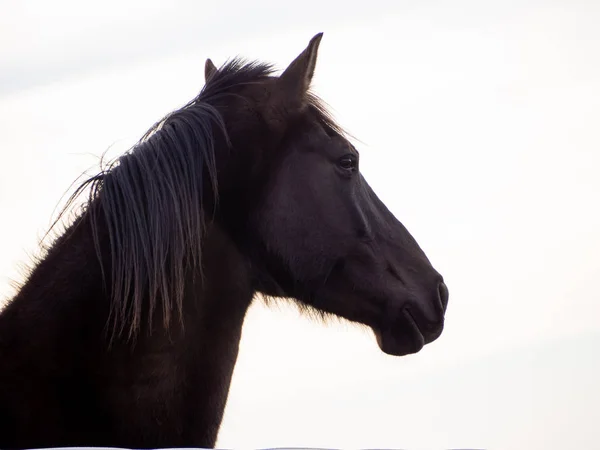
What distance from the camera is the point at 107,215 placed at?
13.6ft

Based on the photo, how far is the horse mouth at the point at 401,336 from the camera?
4.63 m

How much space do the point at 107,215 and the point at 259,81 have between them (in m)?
1.07

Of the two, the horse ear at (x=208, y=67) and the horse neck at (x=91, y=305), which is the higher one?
the horse ear at (x=208, y=67)

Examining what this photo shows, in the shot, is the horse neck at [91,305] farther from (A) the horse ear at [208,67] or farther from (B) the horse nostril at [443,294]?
(A) the horse ear at [208,67]

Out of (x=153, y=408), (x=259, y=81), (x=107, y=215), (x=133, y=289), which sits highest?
(x=259, y=81)

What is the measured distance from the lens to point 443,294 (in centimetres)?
472

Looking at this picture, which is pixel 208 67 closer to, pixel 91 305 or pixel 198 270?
pixel 198 270

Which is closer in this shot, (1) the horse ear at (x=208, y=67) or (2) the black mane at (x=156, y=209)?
(2) the black mane at (x=156, y=209)

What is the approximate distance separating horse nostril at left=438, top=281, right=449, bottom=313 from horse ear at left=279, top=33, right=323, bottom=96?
1095 mm

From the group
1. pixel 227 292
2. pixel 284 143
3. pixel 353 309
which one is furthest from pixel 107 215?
pixel 353 309

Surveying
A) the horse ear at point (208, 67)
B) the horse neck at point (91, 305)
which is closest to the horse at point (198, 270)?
the horse neck at point (91, 305)

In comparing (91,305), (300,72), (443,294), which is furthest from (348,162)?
(91,305)

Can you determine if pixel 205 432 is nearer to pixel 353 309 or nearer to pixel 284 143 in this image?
pixel 353 309

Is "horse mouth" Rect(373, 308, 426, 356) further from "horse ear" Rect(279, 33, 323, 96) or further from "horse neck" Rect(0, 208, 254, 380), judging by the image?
"horse ear" Rect(279, 33, 323, 96)
